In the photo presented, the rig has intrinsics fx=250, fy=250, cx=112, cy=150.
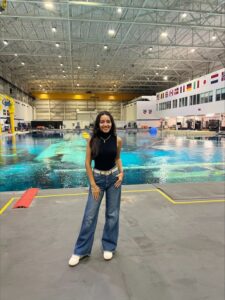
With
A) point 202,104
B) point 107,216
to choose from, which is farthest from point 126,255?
point 202,104

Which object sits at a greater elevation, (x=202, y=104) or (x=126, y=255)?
(x=202, y=104)

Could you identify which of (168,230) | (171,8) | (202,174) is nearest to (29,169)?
(202,174)

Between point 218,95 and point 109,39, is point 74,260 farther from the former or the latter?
point 218,95

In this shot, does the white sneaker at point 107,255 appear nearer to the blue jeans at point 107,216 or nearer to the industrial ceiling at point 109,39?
the blue jeans at point 107,216

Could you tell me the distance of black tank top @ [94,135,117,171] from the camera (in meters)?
2.68

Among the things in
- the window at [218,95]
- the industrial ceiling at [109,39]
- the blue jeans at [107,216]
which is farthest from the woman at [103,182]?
the window at [218,95]

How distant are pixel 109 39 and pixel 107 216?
2424 cm

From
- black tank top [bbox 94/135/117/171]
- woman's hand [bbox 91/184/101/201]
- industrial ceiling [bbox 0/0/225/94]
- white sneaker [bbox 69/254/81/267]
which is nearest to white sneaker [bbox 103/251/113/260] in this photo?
white sneaker [bbox 69/254/81/267]

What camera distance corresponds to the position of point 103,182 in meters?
2.74

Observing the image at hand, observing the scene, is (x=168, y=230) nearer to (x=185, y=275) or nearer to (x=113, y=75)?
(x=185, y=275)

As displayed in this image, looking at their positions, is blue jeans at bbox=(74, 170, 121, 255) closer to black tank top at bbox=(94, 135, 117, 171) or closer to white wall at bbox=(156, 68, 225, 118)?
black tank top at bbox=(94, 135, 117, 171)

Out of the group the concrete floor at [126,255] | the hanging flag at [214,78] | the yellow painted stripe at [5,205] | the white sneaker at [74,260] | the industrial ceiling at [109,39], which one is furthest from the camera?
the hanging flag at [214,78]

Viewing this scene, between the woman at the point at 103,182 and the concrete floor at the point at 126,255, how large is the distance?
159 mm

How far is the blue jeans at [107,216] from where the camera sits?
2725 mm
